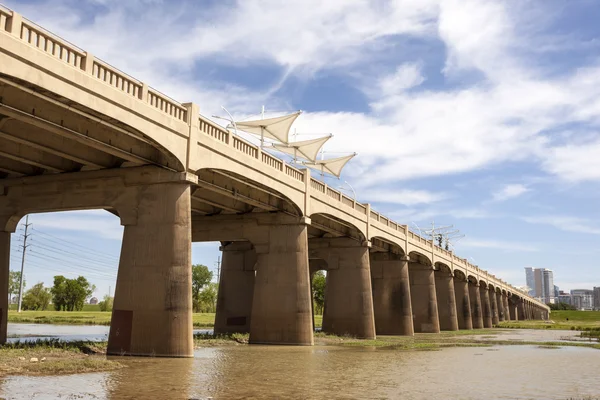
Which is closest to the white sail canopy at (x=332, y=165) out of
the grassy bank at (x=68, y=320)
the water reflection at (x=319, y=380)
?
the grassy bank at (x=68, y=320)

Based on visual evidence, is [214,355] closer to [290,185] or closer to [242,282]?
[290,185]

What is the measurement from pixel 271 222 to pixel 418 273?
108 ft

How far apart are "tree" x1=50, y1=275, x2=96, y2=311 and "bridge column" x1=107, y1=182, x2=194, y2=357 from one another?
107 meters

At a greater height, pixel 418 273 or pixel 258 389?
pixel 418 273

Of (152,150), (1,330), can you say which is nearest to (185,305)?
(152,150)

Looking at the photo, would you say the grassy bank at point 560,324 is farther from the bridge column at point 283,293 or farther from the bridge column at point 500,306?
the bridge column at point 283,293

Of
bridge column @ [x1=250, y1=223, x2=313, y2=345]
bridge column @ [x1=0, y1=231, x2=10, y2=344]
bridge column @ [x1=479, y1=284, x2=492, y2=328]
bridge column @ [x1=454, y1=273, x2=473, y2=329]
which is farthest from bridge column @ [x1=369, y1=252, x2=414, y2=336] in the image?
bridge column @ [x1=479, y1=284, x2=492, y2=328]

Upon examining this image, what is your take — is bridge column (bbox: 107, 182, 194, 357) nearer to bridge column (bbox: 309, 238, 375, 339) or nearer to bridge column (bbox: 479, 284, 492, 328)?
bridge column (bbox: 309, 238, 375, 339)

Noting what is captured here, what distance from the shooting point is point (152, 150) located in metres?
23.5

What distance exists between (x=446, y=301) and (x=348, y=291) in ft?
97.5

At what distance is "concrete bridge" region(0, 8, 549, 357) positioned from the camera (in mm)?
18948

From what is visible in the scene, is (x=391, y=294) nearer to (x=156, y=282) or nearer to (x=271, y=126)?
(x=271, y=126)

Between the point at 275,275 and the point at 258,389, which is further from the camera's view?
the point at 275,275

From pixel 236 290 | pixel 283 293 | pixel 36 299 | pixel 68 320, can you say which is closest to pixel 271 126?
pixel 236 290
